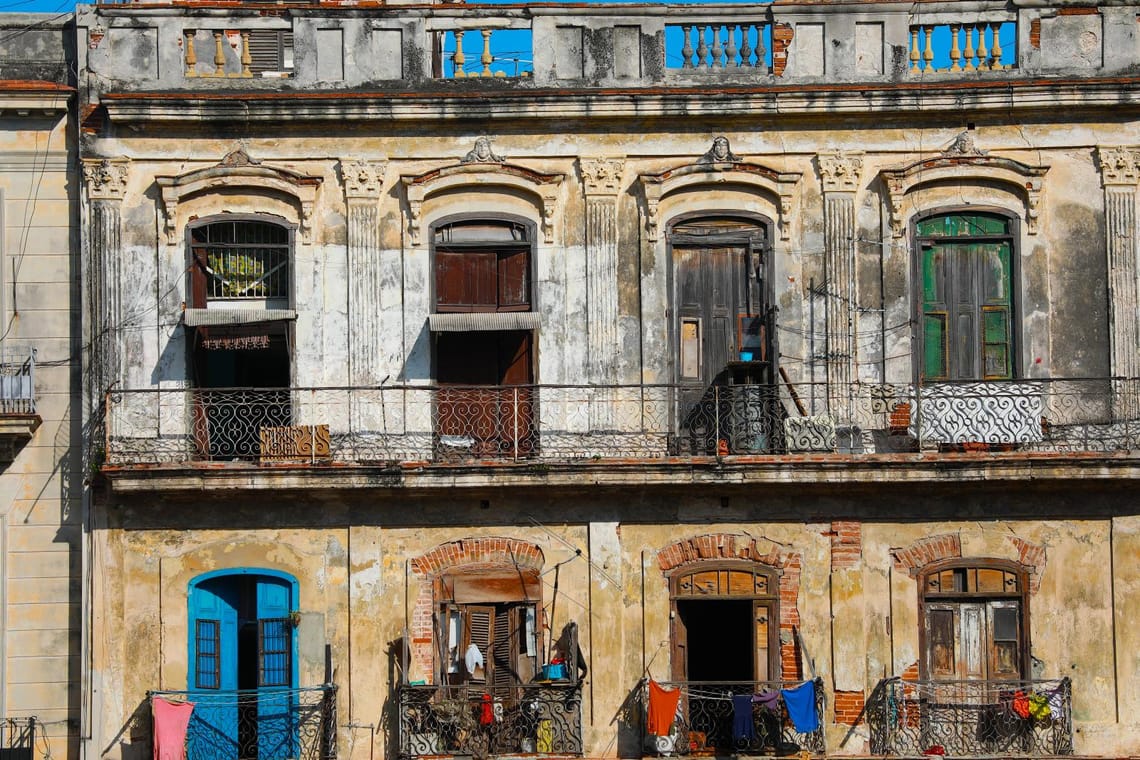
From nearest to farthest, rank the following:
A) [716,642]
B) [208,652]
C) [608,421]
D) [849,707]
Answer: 1. [849,707]
2. [208,652]
3. [608,421]
4. [716,642]

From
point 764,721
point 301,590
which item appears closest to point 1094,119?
point 764,721

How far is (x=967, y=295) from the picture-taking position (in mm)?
21719

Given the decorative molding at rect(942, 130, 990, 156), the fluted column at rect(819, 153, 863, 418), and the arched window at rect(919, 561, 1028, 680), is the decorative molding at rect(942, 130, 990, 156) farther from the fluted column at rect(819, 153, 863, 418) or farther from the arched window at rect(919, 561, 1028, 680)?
the arched window at rect(919, 561, 1028, 680)

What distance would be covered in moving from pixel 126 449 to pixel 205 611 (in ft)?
6.32

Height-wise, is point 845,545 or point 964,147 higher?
point 964,147

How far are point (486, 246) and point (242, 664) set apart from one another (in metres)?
Result: 5.26

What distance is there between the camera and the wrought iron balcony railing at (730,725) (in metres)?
20.5

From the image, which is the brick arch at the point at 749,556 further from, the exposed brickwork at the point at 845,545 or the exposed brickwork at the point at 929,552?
the exposed brickwork at the point at 929,552

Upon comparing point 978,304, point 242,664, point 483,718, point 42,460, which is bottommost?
point 483,718

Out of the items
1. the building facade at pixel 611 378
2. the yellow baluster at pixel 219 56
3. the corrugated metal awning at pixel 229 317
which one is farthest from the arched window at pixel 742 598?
the yellow baluster at pixel 219 56

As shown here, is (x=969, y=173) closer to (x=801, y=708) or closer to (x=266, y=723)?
(x=801, y=708)

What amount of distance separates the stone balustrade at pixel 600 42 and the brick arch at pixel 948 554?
16.6ft

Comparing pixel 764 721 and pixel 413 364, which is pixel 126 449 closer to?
pixel 413 364

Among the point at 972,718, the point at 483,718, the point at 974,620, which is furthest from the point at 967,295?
A: the point at 483,718
